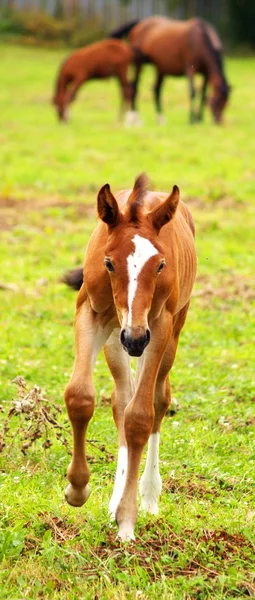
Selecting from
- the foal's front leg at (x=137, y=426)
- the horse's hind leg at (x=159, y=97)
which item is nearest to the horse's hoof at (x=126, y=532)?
the foal's front leg at (x=137, y=426)

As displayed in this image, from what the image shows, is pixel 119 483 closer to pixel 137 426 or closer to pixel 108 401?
pixel 137 426

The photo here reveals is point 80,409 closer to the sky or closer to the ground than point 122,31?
closer to the sky

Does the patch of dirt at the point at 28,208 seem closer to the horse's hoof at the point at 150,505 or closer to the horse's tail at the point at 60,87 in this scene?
the horse's hoof at the point at 150,505

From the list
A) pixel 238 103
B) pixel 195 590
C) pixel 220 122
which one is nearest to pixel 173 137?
pixel 220 122

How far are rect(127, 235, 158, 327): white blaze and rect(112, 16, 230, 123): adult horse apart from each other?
19.4m

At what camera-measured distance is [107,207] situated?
4.89 metres

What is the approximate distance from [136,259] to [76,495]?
1133 millimetres

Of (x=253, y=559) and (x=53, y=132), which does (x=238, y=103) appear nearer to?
(x=53, y=132)

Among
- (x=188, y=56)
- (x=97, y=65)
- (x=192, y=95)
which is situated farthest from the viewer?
(x=97, y=65)

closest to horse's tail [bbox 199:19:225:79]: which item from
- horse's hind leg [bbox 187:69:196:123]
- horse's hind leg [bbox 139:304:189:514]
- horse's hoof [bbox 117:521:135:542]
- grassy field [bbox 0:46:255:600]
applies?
horse's hind leg [bbox 187:69:196:123]

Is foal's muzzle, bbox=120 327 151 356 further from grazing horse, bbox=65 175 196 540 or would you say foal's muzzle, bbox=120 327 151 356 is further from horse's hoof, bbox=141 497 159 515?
horse's hoof, bbox=141 497 159 515

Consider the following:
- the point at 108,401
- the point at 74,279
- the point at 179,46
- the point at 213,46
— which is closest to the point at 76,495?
the point at 74,279

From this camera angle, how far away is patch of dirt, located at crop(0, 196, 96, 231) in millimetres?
13906

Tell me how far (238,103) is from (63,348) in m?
20.6
